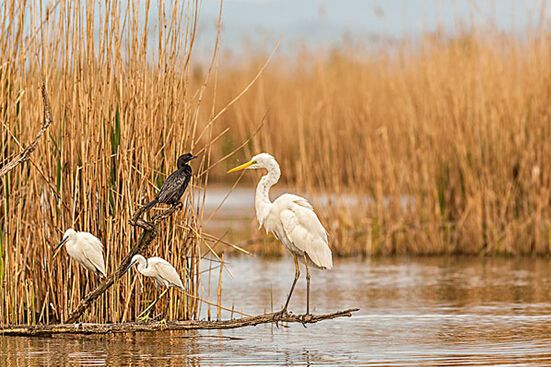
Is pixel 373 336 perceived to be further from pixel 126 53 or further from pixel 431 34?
pixel 431 34

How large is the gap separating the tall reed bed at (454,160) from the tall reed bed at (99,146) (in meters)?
3.87

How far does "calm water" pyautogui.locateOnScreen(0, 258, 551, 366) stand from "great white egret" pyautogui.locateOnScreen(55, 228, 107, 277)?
46 cm

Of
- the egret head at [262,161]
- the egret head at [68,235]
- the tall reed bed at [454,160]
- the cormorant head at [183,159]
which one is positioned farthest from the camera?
the tall reed bed at [454,160]

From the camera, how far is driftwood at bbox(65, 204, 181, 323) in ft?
23.2

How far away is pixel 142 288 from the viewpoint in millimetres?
7473

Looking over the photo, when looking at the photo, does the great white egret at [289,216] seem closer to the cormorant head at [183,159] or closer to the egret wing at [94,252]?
the cormorant head at [183,159]

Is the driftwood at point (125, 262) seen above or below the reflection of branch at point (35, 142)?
below

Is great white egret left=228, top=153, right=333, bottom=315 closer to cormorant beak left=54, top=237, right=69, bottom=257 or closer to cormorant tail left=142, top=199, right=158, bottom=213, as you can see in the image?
cormorant tail left=142, top=199, right=158, bottom=213

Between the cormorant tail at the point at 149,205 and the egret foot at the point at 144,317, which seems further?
the egret foot at the point at 144,317

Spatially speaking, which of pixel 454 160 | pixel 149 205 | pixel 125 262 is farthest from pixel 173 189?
pixel 454 160

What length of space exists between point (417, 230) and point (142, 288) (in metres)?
4.94

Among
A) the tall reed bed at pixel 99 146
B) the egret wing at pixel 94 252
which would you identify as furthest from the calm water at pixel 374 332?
the egret wing at pixel 94 252

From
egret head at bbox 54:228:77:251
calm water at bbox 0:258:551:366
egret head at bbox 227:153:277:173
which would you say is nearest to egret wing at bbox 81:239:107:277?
egret head at bbox 54:228:77:251

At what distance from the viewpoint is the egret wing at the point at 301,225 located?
7445 mm
